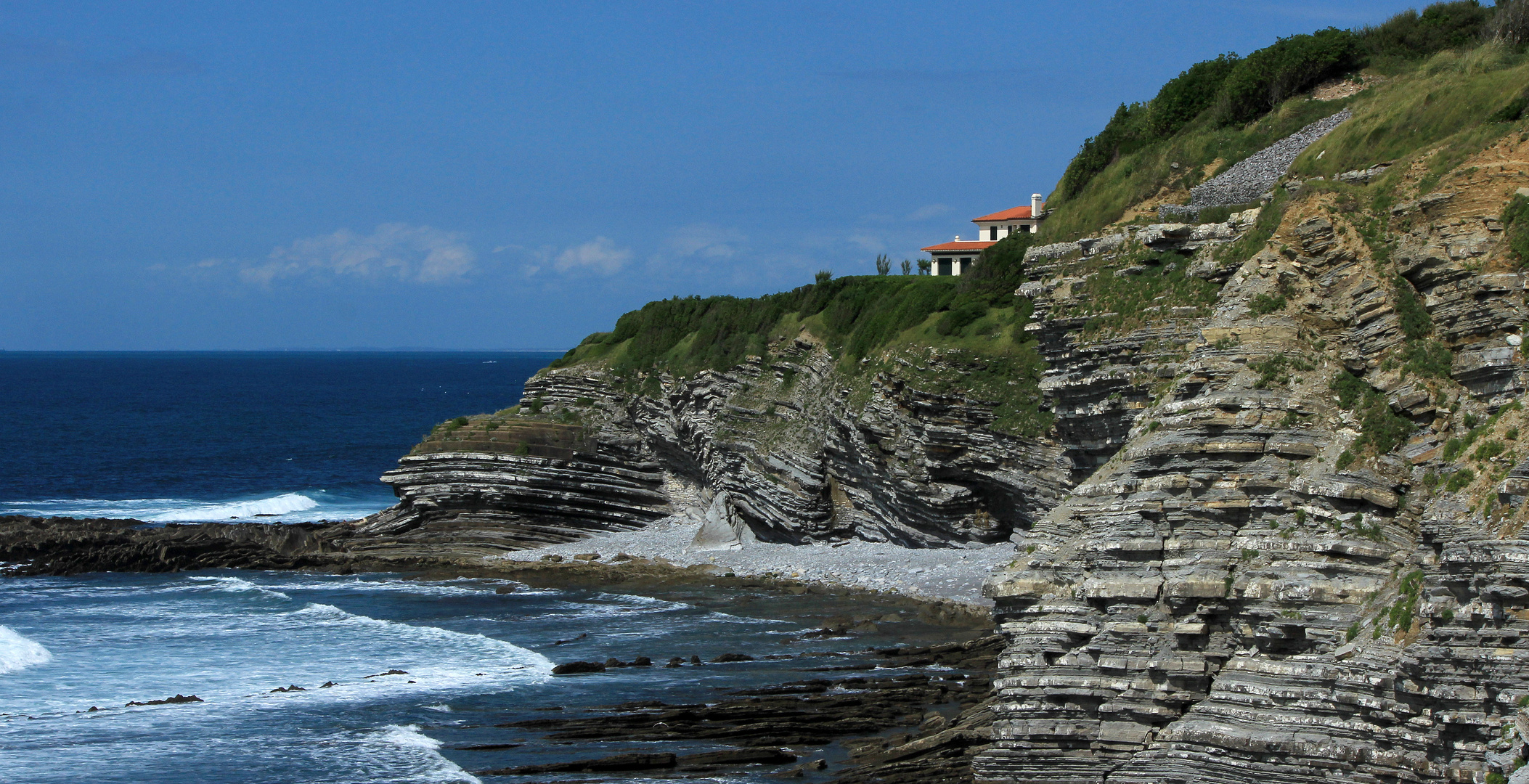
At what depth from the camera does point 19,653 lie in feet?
123

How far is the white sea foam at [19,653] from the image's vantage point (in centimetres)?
3652

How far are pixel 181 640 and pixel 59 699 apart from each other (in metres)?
7.06

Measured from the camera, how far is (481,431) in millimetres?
59250

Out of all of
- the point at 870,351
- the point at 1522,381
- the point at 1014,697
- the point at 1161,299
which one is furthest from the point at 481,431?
the point at 1522,381

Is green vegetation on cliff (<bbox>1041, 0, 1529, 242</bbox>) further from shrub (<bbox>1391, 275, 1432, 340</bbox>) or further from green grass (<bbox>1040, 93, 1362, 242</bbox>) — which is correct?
shrub (<bbox>1391, 275, 1432, 340</bbox>)

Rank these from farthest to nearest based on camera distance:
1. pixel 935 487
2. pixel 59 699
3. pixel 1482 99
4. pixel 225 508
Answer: pixel 225 508
pixel 935 487
pixel 59 699
pixel 1482 99

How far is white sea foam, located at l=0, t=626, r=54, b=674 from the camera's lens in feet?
120

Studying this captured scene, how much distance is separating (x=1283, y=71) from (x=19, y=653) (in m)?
42.4

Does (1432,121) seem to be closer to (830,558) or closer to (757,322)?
(830,558)

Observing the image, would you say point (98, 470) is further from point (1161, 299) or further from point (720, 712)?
point (1161, 299)

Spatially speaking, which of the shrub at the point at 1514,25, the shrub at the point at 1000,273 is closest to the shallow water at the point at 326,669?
the shrub at the point at 1000,273

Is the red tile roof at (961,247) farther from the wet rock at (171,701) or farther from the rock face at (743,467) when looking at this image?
the wet rock at (171,701)

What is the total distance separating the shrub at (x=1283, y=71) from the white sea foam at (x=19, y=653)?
131 ft

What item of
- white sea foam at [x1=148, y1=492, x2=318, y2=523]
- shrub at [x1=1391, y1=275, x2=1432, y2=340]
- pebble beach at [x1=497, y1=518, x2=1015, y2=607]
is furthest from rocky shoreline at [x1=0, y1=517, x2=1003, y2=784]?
shrub at [x1=1391, y1=275, x2=1432, y2=340]
